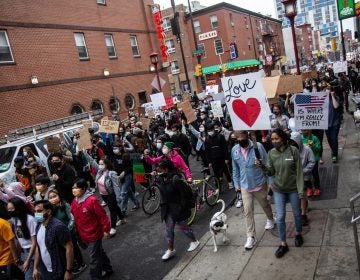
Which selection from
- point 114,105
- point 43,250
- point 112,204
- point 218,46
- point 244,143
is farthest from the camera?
point 218,46

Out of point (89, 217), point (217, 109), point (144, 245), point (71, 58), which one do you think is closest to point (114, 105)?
point (71, 58)

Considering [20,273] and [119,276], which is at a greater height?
[20,273]

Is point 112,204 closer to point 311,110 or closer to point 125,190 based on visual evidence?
point 125,190

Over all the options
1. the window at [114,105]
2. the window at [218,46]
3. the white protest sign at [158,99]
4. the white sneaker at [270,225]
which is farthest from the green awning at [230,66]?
the white sneaker at [270,225]

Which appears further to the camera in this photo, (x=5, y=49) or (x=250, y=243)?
(x=5, y=49)

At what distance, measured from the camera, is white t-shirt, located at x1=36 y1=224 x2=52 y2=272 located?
4660 millimetres

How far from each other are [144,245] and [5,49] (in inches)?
549

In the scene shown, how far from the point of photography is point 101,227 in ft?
18.0

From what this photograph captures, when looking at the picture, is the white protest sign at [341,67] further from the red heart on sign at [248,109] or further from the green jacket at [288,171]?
the green jacket at [288,171]

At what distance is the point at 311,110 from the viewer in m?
7.04

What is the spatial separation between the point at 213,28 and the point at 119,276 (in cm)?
4181

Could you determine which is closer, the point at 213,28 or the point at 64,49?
the point at 64,49

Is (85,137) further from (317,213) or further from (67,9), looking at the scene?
(67,9)

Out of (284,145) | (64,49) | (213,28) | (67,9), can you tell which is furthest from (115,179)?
(213,28)
